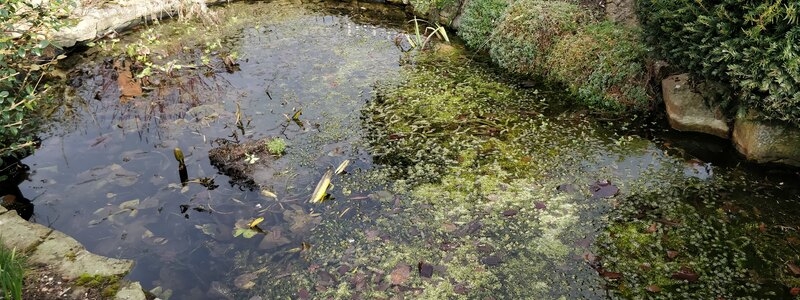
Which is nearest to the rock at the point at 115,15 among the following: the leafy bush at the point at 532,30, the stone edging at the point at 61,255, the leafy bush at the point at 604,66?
the stone edging at the point at 61,255

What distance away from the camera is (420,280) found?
3.68 m

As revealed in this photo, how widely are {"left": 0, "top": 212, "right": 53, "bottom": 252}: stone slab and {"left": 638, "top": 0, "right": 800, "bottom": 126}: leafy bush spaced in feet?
17.7

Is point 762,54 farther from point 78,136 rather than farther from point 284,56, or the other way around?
point 78,136

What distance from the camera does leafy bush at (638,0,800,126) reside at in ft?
13.8

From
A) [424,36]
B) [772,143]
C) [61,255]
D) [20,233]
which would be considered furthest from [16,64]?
[772,143]

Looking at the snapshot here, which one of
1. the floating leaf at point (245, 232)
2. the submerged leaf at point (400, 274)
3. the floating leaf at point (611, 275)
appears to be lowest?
the floating leaf at point (245, 232)

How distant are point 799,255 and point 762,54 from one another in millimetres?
1631

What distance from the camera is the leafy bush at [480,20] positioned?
25.3 feet

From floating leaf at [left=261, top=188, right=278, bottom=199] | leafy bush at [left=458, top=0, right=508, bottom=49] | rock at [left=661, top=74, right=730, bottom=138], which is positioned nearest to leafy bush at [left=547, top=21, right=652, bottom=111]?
rock at [left=661, top=74, right=730, bottom=138]

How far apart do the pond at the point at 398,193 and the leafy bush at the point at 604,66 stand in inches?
13.0

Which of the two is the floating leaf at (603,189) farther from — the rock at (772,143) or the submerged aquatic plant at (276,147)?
the submerged aquatic plant at (276,147)

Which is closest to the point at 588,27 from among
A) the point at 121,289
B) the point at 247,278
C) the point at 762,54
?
the point at 762,54

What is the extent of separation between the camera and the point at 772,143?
4.89 metres

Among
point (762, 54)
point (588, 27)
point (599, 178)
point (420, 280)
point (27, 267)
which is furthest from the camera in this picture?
Answer: point (588, 27)
